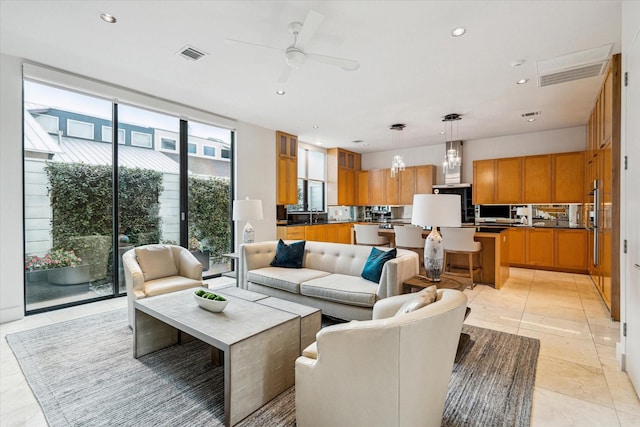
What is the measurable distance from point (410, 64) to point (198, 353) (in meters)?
3.64

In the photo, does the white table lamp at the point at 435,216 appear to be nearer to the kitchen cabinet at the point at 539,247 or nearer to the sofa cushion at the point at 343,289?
the sofa cushion at the point at 343,289

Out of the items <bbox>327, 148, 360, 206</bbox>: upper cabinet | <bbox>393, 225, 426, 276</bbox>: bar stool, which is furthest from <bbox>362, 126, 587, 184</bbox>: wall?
<bbox>393, 225, 426, 276</bbox>: bar stool

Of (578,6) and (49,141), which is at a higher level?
(578,6)

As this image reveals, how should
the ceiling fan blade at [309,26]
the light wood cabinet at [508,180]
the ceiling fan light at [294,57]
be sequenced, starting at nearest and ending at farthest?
the ceiling fan blade at [309,26] < the ceiling fan light at [294,57] < the light wood cabinet at [508,180]

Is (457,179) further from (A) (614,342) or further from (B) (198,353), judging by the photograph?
(B) (198,353)

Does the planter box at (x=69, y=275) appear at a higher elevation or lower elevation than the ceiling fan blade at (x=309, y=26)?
lower

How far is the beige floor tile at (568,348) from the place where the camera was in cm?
249

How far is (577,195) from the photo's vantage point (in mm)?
5809

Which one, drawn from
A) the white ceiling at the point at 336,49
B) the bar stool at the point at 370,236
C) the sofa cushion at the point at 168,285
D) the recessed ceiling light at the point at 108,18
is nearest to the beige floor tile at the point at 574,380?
the white ceiling at the point at 336,49

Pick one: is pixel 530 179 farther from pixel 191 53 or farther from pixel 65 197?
pixel 65 197

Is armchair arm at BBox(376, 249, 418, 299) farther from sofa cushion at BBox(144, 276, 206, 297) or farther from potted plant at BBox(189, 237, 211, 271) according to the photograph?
potted plant at BBox(189, 237, 211, 271)

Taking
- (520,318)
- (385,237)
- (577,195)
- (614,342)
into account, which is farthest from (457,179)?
(614,342)

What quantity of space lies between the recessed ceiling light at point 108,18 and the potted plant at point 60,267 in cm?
281

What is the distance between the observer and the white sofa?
2.89m
